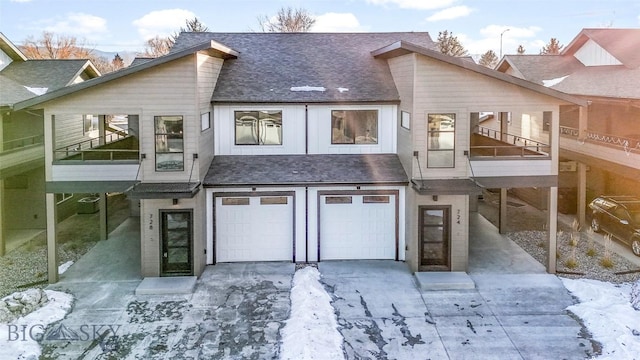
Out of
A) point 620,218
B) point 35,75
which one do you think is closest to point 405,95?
point 620,218

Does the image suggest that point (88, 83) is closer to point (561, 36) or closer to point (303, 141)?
point (303, 141)

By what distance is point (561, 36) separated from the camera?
2189 inches

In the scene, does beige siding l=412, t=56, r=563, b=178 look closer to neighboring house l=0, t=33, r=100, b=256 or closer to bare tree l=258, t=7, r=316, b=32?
neighboring house l=0, t=33, r=100, b=256

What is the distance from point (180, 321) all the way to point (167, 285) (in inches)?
83.5

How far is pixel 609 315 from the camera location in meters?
11.9

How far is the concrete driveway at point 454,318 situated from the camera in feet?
35.0

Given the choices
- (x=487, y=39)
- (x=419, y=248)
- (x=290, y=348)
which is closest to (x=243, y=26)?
(x=487, y=39)

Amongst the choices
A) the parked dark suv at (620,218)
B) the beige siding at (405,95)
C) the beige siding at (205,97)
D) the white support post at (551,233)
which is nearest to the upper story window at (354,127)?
the beige siding at (405,95)

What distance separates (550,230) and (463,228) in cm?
256

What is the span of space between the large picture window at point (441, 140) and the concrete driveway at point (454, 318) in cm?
326

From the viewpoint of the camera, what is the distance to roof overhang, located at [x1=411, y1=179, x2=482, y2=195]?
46.0 feet

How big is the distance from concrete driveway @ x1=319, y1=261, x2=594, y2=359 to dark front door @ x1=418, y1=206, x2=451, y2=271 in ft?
2.47

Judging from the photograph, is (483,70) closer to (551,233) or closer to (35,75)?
(551,233)

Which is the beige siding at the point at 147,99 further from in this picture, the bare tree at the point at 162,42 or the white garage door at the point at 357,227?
the bare tree at the point at 162,42
